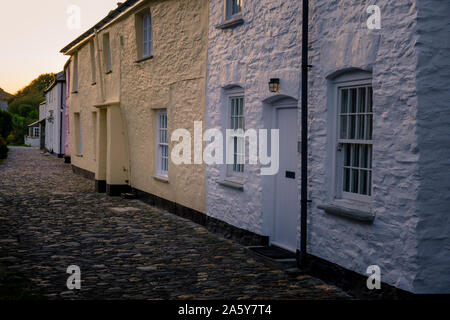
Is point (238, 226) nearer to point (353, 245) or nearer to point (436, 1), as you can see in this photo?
point (353, 245)

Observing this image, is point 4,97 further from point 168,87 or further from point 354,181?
point 354,181

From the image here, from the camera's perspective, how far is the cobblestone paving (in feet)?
22.5

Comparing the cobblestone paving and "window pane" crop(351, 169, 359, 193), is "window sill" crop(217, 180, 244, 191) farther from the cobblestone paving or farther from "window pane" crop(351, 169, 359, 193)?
"window pane" crop(351, 169, 359, 193)

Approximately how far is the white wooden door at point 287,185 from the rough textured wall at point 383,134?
113 cm

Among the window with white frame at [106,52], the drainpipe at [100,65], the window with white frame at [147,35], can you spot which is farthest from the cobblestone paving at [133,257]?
the window with white frame at [106,52]

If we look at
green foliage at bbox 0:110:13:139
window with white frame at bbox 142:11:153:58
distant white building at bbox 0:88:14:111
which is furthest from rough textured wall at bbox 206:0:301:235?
distant white building at bbox 0:88:14:111

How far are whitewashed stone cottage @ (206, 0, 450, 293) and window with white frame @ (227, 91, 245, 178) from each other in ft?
0.13

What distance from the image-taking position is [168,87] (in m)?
13.6

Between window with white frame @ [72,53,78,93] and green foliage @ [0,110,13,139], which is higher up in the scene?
window with white frame @ [72,53,78,93]

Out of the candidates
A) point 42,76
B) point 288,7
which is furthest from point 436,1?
point 42,76

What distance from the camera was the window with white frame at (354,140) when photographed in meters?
6.77

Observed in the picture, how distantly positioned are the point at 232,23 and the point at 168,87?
3887 mm

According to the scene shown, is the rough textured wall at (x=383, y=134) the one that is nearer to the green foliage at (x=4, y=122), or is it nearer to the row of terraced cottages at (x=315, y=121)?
the row of terraced cottages at (x=315, y=121)

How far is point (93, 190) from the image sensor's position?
18.6 metres
